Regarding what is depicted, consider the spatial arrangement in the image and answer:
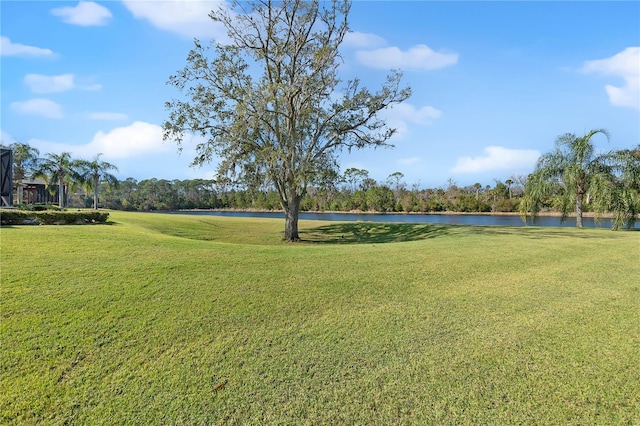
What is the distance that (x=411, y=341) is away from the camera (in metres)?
4.16

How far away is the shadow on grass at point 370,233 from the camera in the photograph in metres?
19.0

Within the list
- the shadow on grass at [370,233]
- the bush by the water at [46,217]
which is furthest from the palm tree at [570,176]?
the bush by the water at [46,217]

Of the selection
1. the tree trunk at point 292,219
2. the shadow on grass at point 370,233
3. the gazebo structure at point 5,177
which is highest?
the gazebo structure at point 5,177

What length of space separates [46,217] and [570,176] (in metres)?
26.0

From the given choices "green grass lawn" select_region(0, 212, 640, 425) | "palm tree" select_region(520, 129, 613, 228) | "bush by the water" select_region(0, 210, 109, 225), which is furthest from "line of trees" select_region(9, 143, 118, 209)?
"palm tree" select_region(520, 129, 613, 228)

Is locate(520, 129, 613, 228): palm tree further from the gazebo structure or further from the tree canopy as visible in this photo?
the gazebo structure

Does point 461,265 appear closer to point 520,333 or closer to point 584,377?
point 520,333

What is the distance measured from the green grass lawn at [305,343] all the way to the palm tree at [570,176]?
1521cm

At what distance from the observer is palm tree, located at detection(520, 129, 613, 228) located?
1886 centimetres

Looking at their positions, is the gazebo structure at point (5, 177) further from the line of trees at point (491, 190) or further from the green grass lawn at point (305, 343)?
the green grass lawn at point (305, 343)

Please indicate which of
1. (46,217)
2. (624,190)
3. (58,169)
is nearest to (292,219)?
(46,217)

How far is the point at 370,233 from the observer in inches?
894

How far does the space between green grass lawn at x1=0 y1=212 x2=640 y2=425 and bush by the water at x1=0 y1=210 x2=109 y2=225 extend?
558cm

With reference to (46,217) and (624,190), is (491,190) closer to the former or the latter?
(624,190)
